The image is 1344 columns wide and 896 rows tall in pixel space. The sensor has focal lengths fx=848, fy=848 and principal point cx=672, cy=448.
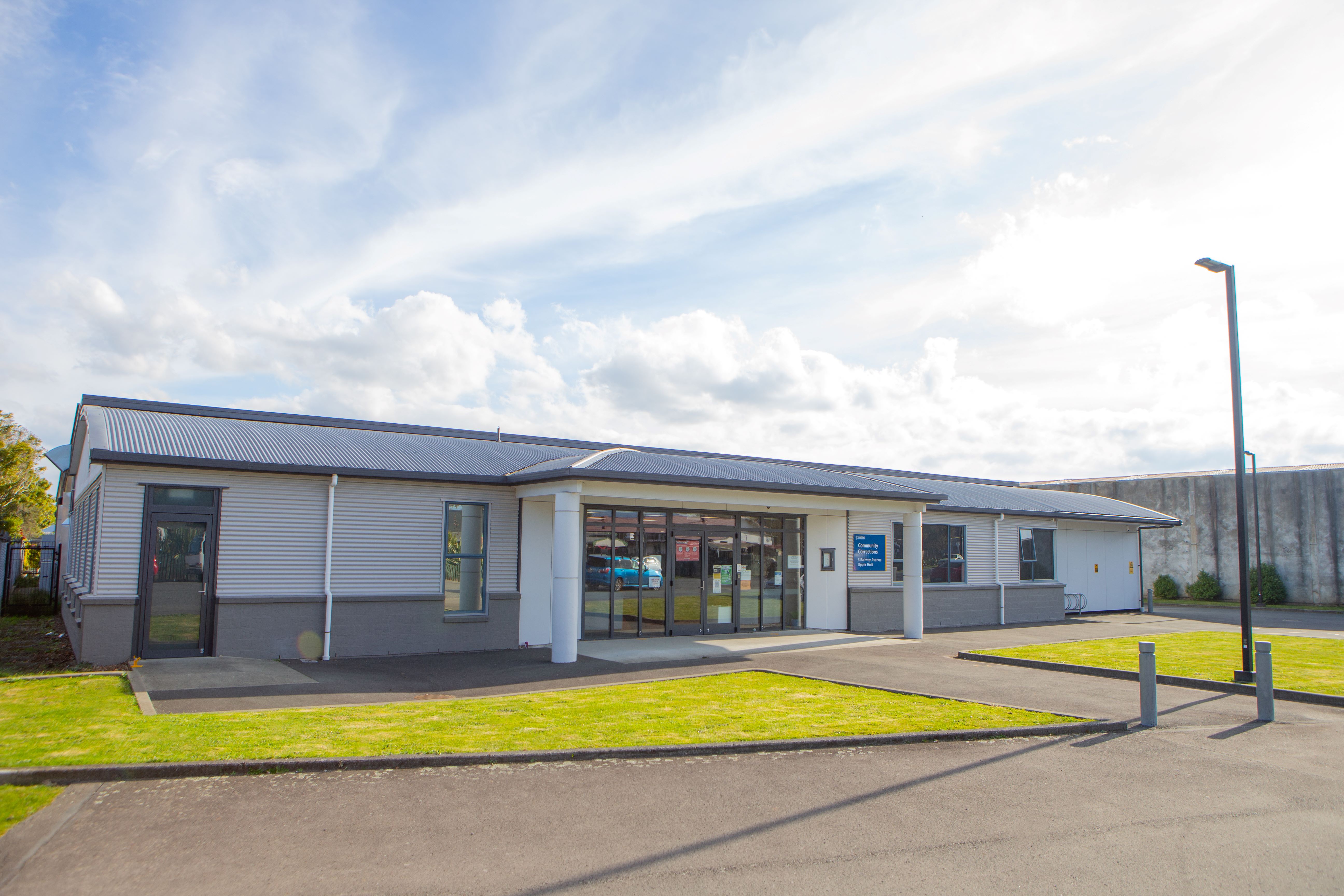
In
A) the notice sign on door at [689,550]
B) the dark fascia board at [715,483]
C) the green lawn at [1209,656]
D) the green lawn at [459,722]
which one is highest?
the dark fascia board at [715,483]

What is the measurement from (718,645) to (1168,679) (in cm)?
740

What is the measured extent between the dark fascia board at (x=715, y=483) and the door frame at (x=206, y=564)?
4689 mm

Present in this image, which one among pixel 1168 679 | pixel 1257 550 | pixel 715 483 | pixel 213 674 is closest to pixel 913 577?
pixel 715 483

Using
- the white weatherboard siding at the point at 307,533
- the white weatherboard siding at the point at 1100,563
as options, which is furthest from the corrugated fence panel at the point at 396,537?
the white weatherboard siding at the point at 1100,563

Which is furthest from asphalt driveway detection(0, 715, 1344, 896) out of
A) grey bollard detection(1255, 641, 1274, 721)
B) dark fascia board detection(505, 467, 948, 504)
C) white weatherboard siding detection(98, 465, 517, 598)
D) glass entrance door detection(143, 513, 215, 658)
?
white weatherboard siding detection(98, 465, 517, 598)

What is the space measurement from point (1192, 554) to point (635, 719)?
103 feet

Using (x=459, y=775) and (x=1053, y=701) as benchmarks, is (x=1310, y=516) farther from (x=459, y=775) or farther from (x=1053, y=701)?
(x=459, y=775)

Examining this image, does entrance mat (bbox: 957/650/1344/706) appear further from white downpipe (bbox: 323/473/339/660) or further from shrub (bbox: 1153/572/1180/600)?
shrub (bbox: 1153/572/1180/600)

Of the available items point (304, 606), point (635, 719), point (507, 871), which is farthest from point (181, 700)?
point (507, 871)

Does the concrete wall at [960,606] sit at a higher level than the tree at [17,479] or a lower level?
lower

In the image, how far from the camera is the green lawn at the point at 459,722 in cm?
719

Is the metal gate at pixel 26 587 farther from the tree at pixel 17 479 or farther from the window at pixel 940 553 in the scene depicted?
the window at pixel 940 553

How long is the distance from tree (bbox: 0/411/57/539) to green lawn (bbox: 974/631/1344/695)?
119ft

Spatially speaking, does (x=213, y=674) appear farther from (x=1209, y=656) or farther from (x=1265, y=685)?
(x=1209, y=656)
